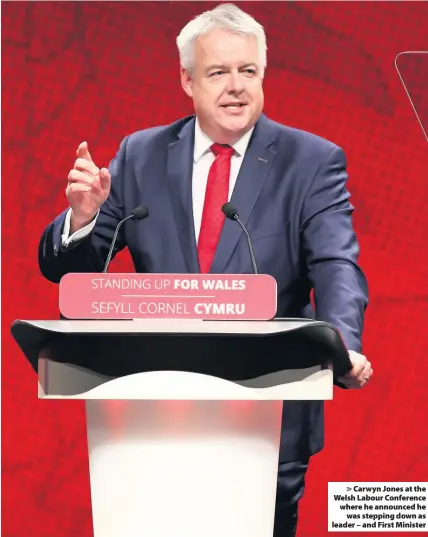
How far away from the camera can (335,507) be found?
3512mm

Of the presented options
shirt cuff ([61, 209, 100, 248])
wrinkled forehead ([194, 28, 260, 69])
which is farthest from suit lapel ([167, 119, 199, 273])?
shirt cuff ([61, 209, 100, 248])

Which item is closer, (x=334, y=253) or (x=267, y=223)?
→ (x=334, y=253)

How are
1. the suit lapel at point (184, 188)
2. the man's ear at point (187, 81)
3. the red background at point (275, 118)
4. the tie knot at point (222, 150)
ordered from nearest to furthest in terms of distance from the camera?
the suit lapel at point (184, 188)
the tie knot at point (222, 150)
the man's ear at point (187, 81)
the red background at point (275, 118)

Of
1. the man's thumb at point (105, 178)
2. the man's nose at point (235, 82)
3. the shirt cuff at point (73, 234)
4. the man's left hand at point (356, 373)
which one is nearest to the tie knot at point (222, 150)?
the man's nose at point (235, 82)

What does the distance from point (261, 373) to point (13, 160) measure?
2139mm

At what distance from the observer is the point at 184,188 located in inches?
108

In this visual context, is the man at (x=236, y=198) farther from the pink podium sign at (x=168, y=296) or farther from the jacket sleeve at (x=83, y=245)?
the pink podium sign at (x=168, y=296)

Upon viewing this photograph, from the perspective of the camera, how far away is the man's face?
9.05 ft

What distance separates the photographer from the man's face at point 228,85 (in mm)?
2758

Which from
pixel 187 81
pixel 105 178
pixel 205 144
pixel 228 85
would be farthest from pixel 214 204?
pixel 105 178

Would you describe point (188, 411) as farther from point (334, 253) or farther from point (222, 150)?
point (222, 150)

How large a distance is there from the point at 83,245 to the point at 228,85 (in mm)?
654

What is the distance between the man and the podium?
2.36 ft

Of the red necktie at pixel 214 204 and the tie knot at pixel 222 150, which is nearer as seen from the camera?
the red necktie at pixel 214 204
